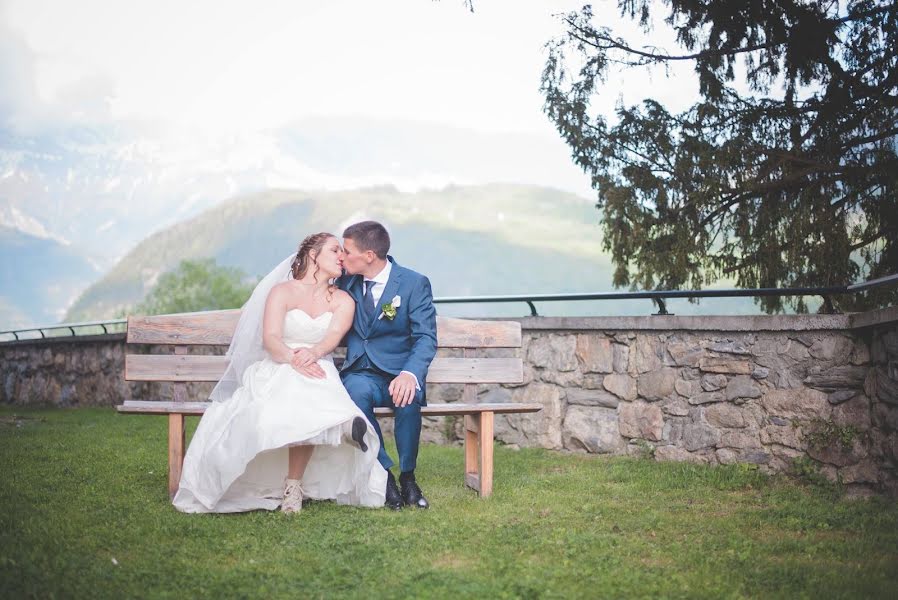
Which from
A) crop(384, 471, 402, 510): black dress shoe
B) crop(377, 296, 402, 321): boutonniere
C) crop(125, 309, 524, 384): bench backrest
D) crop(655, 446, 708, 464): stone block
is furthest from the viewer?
crop(655, 446, 708, 464): stone block

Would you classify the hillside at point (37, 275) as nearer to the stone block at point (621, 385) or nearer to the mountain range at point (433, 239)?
the mountain range at point (433, 239)

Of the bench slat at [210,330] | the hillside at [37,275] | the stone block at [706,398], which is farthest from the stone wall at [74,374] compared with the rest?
the hillside at [37,275]

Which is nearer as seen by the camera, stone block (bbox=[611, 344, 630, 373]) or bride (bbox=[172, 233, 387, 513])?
bride (bbox=[172, 233, 387, 513])

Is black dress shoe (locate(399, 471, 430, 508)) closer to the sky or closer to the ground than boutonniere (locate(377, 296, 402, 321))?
closer to the ground

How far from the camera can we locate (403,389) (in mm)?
4883

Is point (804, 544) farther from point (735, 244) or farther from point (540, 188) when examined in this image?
point (540, 188)

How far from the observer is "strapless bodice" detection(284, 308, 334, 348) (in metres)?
5.02

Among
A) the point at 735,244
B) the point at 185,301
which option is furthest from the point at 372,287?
the point at 185,301

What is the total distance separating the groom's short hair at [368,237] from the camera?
5.16 metres

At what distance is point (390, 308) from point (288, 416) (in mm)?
945

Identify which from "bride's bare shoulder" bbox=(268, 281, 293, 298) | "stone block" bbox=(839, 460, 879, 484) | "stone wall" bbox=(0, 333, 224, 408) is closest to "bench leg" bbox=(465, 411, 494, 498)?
"bride's bare shoulder" bbox=(268, 281, 293, 298)

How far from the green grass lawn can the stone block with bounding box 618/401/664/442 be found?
0.49 metres

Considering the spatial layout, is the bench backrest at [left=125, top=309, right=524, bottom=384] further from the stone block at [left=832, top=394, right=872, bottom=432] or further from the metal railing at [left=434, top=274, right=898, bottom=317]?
the stone block at [left=832, top=394, right=872, bottom=432]

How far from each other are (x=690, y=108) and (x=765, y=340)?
11.8 feet
